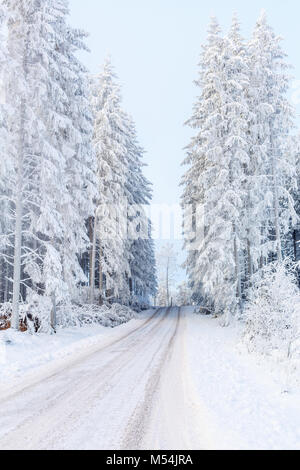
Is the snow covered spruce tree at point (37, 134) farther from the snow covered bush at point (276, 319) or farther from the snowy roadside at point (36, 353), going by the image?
the snow covered bush at point (276, 319)

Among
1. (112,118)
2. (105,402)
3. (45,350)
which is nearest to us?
(105,402)

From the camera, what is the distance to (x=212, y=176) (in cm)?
2119

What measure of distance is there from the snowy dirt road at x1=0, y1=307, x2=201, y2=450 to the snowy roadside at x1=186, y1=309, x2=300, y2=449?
322 millimetres

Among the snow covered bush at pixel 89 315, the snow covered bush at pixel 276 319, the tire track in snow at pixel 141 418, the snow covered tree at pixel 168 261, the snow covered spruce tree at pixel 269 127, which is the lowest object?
the snow covered bush at pixel 89 315

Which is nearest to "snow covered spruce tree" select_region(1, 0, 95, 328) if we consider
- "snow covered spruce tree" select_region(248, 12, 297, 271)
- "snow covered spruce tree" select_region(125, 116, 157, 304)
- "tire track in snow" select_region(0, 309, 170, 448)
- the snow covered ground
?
the snow covered ground

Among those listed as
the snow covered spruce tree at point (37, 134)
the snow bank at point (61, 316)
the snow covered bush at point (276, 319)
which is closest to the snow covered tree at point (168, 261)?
the snow bank at point (61, 316)

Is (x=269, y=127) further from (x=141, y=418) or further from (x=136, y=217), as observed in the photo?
(x=141, y=418)

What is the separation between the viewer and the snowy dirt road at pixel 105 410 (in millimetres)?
4234

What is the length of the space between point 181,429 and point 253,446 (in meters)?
0.99

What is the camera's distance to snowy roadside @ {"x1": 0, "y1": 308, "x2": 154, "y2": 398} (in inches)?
308

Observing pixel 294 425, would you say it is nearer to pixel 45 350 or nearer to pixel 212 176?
pixel 45 350

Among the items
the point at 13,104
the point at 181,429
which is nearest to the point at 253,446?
the point at 181,429

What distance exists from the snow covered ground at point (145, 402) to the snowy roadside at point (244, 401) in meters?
0.01

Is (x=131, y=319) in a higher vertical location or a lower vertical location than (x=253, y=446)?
lower
